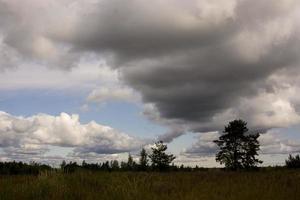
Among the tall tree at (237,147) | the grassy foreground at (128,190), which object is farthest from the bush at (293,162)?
the grassy foreground at (128,190)

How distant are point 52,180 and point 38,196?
1452 millimetres

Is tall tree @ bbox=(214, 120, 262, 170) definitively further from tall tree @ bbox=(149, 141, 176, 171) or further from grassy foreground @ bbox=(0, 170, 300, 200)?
grassy foreground @ bbox=(0, 170, 300, 200)

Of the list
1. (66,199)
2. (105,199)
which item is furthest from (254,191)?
(66,199)

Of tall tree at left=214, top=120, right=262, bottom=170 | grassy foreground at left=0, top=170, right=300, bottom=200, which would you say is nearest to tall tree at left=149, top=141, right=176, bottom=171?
tall tree at left=214, top=120, right=262, bottom=170

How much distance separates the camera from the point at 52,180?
14.1 metres

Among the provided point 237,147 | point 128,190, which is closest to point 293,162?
point 237,147

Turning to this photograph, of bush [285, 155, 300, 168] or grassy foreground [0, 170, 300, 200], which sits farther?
bush [285, 155, 300, 168]

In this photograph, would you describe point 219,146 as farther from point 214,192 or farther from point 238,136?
point 214,192

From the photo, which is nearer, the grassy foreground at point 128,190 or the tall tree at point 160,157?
the grassy foreground at point 128,190

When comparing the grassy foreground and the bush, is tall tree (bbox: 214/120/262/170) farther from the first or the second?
the grassy foreground

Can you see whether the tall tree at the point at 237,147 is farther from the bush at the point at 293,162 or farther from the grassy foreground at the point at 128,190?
the grassy foreground at the point at 128,190

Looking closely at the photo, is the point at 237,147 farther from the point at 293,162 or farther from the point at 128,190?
the point at 128,190

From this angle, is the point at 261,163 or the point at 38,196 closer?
the point at 38,196

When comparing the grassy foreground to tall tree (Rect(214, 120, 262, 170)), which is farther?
tall tree (Rect(214, 120, 262, 170))
